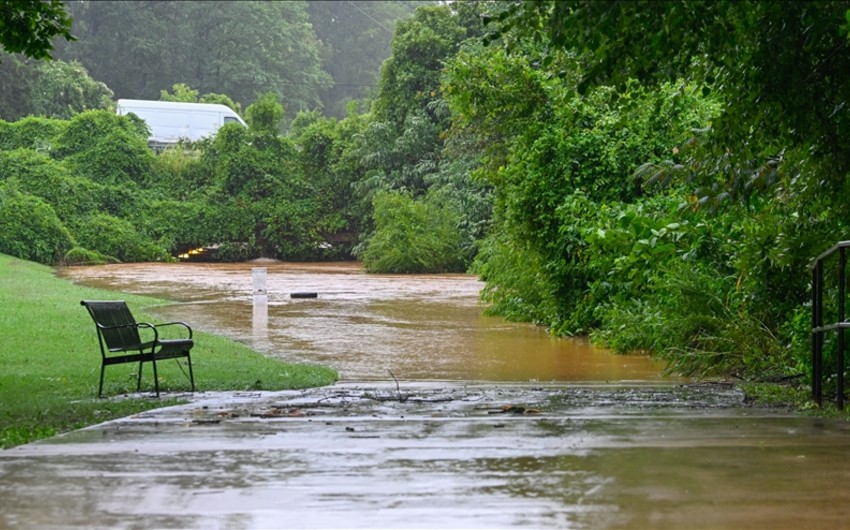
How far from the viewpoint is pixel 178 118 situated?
59844mm

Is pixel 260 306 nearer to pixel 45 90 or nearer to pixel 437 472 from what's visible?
pixel 437 472

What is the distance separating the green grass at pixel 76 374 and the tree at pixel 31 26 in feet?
9.31

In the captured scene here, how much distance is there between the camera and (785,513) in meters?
4.58

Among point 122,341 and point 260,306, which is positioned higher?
point 122,341

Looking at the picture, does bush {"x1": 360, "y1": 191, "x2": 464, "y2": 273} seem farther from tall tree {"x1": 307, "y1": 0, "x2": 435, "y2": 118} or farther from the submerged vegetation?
tall tree {"x1": 307, "y1": 0, "x2": 435, "y2": 118}

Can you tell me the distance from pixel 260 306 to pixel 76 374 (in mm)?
11437

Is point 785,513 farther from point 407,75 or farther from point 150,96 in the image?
point 150,96

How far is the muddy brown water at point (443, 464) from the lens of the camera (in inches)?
181

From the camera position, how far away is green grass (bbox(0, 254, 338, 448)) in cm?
877

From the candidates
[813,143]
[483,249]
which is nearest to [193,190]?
[483,249]

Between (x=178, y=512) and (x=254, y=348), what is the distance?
11265 mm

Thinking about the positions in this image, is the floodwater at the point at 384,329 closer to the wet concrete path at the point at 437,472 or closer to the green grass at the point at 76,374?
the green grass at the point at 76,374

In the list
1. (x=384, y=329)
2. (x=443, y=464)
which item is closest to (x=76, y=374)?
(x=384, y=329)

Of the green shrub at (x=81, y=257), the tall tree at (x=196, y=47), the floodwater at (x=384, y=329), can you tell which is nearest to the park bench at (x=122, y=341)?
the floodwater at (x=384, y=329)
